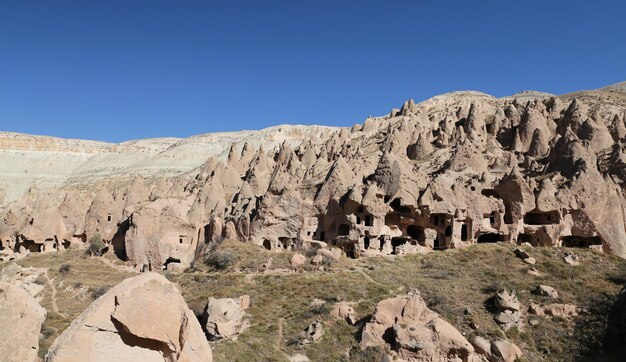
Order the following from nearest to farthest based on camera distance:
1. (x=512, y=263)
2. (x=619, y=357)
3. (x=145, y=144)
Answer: (x=619, y=357)
(x=512, y=263)
(x=145, y=144)

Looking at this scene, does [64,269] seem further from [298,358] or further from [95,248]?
[298,358]

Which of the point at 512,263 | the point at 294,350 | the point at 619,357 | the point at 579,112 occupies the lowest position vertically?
the point at 294,350

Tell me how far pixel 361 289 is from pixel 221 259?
10043 millimetres

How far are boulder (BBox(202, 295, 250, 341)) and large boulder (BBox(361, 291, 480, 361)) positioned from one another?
587 cm

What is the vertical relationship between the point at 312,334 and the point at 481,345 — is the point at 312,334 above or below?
below

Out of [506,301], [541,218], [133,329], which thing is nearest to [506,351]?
[506,301]

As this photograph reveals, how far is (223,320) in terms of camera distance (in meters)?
20.9

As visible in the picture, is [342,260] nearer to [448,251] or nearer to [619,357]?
[448,251]

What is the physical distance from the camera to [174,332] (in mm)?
7359

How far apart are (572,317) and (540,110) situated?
113 feet

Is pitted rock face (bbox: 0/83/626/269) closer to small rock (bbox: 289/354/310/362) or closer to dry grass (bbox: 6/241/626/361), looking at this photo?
dry grass (bbox: 6/241/626/361)

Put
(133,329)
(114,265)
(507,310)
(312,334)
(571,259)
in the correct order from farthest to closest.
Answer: (114,265) → (571,259) → (507,310) → (312,334) → (133,329)

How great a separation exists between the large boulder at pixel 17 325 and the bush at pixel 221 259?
21.8 meters

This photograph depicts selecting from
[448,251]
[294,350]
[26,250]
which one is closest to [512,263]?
[448,251]
